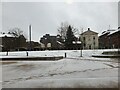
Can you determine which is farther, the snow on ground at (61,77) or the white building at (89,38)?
the white building at (89,38)

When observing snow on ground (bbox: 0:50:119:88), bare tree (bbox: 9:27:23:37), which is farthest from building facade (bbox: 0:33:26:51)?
snow on ground (bbox: 0:50:119:88)

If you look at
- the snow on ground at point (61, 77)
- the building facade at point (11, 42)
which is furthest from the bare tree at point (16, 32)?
the snow on ground at point (61, 77)

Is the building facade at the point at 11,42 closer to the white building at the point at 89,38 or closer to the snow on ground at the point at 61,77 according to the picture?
the white building at the point at 89,38

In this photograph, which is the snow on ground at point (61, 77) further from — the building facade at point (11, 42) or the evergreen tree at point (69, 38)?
the building facade at point (11, 42)

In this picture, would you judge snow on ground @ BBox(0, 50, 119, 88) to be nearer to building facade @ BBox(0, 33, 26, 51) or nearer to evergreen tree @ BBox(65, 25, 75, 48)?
evergreen tree @ BBox(65, 25, 75, 48)

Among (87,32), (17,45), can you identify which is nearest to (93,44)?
(87,32)

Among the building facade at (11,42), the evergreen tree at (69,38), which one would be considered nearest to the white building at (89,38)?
the evergreen tree at (69,38)

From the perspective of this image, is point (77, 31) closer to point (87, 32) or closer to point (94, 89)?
point (87, 32)

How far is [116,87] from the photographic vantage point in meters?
8.72

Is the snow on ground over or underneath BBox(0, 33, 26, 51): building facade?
underneath

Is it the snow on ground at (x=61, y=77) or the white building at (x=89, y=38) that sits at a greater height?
the white building at (x=89, y=38)

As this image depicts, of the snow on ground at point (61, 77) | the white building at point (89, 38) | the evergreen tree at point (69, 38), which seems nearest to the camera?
the snow on ground at point (61, 77)

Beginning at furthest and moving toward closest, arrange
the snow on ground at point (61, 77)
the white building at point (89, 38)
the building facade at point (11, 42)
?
1. the white building at point (89, 38)
2. the building facade at point (11, 42)
3. the snow on ground at point (61, 77)

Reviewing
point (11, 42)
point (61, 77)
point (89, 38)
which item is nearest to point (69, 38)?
point (89, 38)
